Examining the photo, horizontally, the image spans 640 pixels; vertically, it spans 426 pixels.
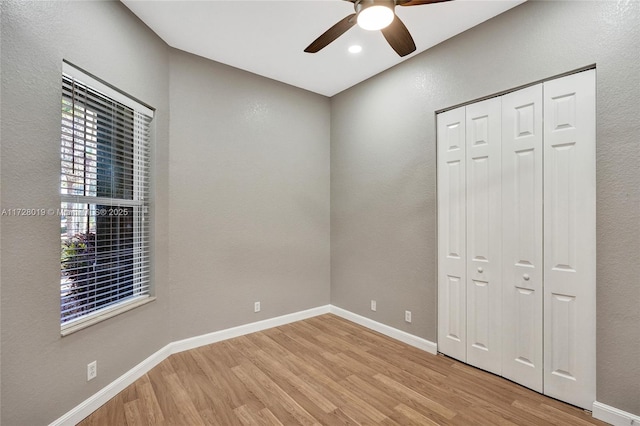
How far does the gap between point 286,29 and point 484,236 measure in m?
2.54

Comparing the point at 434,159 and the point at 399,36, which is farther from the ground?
the point at 399,36

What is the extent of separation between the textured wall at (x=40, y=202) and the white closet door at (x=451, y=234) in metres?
2.86

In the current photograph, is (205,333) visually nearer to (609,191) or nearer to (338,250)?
(338,250)

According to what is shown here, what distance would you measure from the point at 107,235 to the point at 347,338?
2.55 meters

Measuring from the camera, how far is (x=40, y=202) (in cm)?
182

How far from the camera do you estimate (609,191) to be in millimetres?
2031

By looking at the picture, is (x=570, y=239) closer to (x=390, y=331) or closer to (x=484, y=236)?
(x=484, y=236)

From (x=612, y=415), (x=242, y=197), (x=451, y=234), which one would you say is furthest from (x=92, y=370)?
(x=612, y=415)

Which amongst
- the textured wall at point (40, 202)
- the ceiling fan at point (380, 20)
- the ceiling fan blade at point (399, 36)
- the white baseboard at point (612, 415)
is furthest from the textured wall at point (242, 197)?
the white baseboard at point (612, 415)

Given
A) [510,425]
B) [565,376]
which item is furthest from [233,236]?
[565,376]

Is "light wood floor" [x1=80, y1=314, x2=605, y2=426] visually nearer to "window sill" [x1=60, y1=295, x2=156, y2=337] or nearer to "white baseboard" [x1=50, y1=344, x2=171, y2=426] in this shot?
"white baseboard" [x1=50, y1=344, x2=171, y2=426]

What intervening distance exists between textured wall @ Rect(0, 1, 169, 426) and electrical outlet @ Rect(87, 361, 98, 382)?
0.10ft

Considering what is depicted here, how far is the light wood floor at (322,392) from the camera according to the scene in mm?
2090

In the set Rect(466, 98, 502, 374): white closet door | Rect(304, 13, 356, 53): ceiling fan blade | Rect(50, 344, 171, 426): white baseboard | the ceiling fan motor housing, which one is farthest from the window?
Rect(466, 98, 502, 374): white closet door
